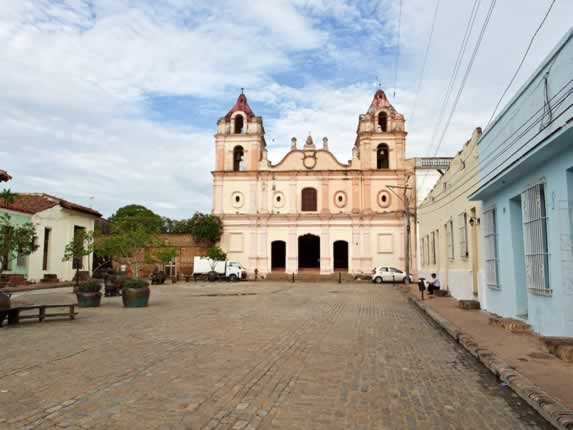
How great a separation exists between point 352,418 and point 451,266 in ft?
51.8

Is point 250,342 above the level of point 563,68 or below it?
below

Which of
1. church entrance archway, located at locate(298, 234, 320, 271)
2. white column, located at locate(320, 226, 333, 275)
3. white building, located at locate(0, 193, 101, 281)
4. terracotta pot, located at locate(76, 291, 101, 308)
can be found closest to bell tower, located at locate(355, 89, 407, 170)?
white column, located at locate(320, 226, 333, 275)

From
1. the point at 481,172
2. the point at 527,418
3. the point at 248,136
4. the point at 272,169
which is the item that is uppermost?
the point at 248,136

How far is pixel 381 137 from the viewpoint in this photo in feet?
140

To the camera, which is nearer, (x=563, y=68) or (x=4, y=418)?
(x=4, y=418)

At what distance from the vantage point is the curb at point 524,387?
4540 millimetres

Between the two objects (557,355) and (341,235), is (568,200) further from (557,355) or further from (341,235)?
(341,235)

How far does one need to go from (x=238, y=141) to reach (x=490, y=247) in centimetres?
3322

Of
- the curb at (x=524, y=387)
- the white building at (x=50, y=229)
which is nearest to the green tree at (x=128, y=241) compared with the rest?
the curb at (x=524, y=387)

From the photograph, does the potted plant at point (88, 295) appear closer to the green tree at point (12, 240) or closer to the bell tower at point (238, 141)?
the green tree at point (12, 240)

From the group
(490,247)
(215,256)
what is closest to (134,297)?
(490,247)

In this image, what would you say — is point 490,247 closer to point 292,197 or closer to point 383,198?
point 383,198

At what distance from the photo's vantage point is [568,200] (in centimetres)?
788

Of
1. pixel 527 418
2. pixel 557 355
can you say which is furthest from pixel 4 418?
pixel 557 355
